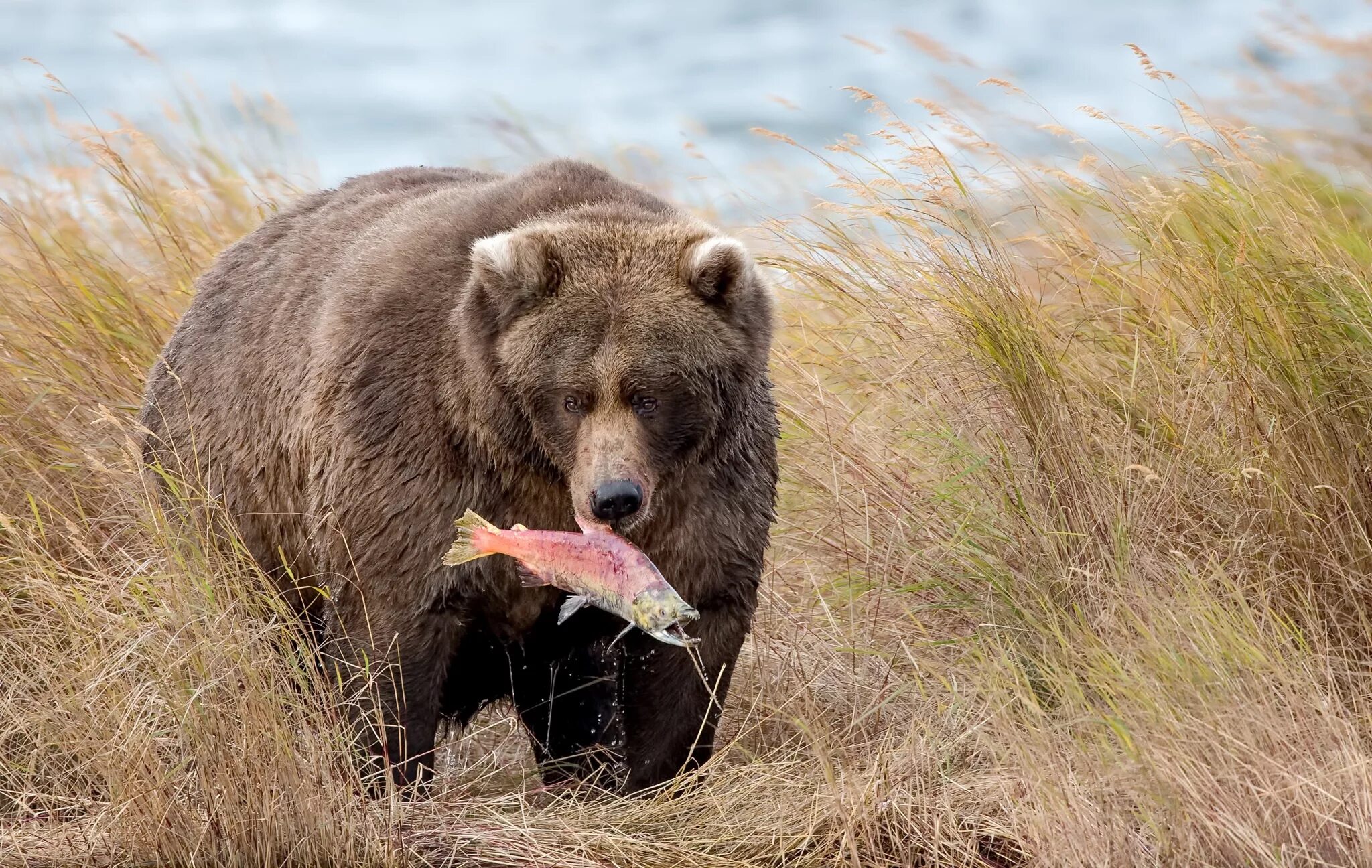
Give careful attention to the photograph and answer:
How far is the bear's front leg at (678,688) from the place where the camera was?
491 centimetres

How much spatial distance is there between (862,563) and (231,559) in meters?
2.08

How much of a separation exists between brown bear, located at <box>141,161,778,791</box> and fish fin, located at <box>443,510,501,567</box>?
0.34 feet

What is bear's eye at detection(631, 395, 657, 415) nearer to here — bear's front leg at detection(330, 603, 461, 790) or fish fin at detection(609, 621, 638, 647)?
fish fin at detection(609, 621, 638, 647)

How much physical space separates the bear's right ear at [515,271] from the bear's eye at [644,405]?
0.39 meters

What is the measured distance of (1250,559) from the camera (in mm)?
4812

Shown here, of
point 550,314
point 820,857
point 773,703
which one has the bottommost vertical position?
point 773,703

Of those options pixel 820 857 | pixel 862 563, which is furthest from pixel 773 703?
pixel 820 857

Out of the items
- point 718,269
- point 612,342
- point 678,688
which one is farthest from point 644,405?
point 678,688

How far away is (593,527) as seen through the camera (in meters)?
4.52

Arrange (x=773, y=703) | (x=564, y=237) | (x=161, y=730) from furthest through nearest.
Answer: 1. (x=773, y=703)
2. (x=564, y=237)
3. (x=161, y=730)

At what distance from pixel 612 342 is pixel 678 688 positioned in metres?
1.08

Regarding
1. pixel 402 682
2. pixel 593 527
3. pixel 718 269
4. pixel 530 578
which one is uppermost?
pixel 718 269

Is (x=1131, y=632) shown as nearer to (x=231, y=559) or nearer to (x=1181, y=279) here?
(x=1181, y=279)

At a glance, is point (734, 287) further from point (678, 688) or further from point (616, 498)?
point (678, 688)
